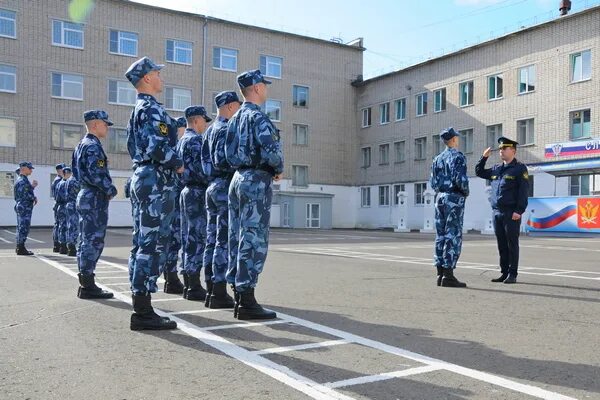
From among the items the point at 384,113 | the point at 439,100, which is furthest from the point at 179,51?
the point at 439,100

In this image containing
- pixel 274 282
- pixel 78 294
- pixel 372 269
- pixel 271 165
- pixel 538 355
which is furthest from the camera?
pixel 372 269

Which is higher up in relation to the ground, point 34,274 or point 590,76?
point 590,76

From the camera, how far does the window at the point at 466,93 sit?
124 feet

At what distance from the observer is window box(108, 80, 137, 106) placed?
3912cm

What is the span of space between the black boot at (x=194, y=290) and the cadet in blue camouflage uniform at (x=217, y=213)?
1.52 feet

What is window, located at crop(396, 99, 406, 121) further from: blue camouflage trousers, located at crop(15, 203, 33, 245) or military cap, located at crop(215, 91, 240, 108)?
military cap, located at crop(215, 91, 240, 108)

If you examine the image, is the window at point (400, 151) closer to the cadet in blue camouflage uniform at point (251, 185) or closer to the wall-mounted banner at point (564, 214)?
the wall-mounted banner at point (564, 214)

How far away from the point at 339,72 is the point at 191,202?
42.7 meters

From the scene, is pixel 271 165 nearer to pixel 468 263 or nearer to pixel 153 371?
pixel 153 371

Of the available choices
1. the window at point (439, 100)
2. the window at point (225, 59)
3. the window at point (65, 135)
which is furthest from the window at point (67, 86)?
the window at point (439, 100)

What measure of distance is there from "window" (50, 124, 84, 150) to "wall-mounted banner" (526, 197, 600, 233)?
92.6 ft

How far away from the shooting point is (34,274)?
966cm

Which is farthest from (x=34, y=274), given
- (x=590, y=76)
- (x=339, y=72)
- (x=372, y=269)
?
(x=339, y=72)

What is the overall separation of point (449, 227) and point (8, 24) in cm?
3596
